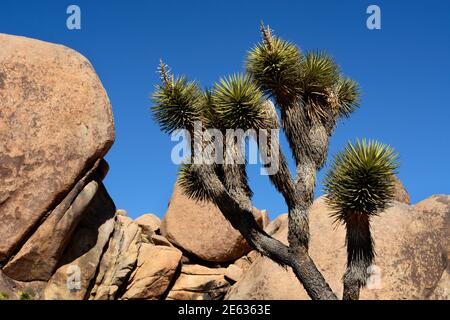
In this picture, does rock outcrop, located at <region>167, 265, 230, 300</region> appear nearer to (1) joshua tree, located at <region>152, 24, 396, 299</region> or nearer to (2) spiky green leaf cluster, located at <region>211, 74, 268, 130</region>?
(1) joshua tree, located at <region>152, 24, 396, 299</region>

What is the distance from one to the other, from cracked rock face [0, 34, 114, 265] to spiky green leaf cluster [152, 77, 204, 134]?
3.74m

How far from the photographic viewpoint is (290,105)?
12234mm

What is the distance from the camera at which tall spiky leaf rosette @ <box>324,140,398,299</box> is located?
11109 millimetres

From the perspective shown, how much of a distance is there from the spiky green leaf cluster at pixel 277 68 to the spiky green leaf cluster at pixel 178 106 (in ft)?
4.31

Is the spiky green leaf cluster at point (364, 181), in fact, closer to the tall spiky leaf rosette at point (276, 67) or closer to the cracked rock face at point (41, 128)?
the tall spiky leaf rosette at point (276, 67)

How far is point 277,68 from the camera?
12.0m

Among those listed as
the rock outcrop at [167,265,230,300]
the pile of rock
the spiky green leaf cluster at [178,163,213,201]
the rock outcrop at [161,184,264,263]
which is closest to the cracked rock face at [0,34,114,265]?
the pile of rock

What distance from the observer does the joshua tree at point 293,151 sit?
11312 mm

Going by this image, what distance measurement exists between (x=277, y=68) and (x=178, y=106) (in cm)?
211

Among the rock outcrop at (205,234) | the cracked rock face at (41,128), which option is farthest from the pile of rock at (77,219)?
the rock outcrop at (205,234)

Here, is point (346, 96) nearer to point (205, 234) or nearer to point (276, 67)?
point (276, 67)

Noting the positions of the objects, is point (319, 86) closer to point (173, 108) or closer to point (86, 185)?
point (173, 108)

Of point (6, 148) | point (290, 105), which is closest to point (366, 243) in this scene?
point (290, 105)

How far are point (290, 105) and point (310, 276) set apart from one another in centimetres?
340
